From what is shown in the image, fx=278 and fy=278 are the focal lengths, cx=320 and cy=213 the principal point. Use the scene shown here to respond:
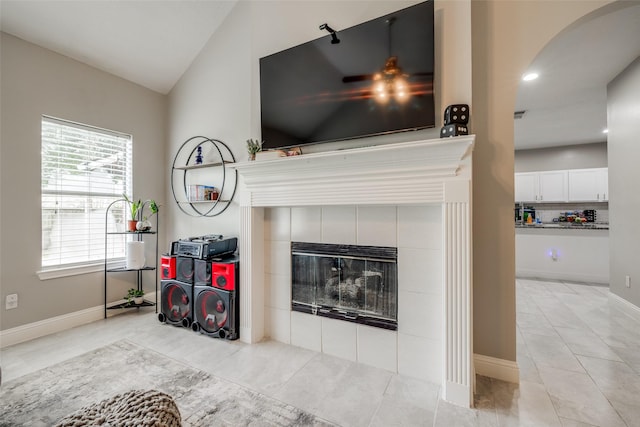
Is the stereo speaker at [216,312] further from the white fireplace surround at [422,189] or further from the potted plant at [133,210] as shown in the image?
the potted plant at [133,210]

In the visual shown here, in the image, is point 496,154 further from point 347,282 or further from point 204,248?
point 204,248

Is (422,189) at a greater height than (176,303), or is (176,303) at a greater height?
(422,189)

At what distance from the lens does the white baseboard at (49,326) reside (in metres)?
2.42

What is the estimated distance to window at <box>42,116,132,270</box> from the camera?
2715 millimetres

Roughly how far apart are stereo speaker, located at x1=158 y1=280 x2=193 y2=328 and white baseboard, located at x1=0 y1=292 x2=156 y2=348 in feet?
2.61


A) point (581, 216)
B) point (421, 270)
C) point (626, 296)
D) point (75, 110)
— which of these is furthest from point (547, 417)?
point (581, 216)

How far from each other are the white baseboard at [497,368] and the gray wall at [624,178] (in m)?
2.31

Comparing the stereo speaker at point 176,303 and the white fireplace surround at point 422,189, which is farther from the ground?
the white fireplace surround at point 422,189

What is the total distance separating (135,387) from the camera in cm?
182

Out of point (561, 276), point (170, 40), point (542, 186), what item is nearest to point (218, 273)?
point (170, 40)

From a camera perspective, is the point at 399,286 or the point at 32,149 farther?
the point at 32,149

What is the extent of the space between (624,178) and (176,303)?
16.4 ft

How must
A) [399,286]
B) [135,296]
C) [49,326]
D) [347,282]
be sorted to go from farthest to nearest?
[135,296] → [49,326] → [347,282] → [399,286]

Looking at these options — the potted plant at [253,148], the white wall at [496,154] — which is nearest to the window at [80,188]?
the potted plant at [253,148]
